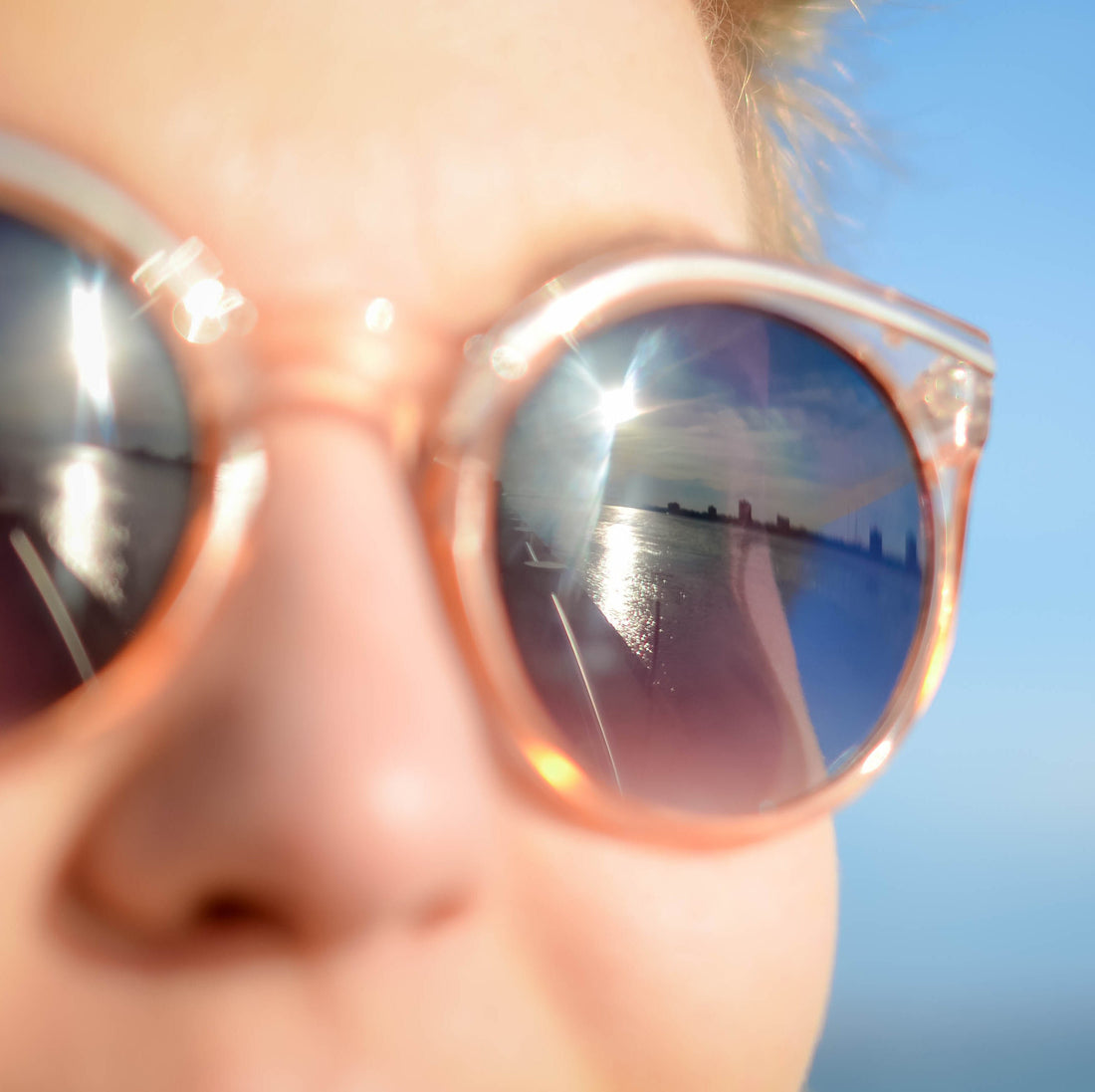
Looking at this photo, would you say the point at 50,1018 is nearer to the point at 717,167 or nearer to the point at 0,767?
the point at 0,767

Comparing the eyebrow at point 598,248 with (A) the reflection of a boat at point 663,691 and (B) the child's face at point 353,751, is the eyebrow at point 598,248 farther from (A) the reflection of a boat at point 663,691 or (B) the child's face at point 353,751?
(A) the reflection of a boat at point 663,691

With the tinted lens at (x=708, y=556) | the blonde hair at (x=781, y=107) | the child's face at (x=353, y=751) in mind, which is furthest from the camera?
the blonde hair at (x=781, y=107)

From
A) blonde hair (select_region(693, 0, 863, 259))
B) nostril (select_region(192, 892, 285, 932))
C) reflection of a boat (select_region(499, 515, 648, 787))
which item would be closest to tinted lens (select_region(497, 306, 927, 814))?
reflection of a boat (select_region(499, 515, 648, 787))

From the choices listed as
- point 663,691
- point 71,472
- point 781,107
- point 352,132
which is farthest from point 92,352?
point 781,107

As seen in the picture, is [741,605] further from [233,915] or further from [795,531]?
[233,915]

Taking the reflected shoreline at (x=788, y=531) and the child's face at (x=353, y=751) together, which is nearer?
the child's face at (x=353, y=751)

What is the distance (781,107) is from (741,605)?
754 millimetres

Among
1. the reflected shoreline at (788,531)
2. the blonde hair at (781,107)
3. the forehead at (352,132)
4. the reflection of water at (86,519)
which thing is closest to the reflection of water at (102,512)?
the reflection of water at (86,519)

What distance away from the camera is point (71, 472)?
415mm

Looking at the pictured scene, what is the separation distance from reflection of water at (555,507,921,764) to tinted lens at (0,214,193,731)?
22 cm

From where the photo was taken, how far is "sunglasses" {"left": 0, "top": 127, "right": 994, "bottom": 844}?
0.42m

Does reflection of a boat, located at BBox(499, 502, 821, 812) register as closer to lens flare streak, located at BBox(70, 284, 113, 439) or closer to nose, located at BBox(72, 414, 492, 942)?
nose, located at BBox(72, 414, 492, 942)

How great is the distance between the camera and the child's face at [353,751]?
1.28 feet

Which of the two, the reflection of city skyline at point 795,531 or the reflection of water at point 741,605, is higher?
the reflection of city skyline at point 795,531
